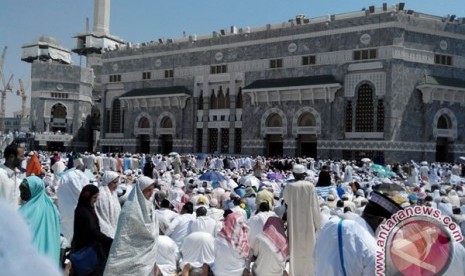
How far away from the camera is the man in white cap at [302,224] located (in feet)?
19.7

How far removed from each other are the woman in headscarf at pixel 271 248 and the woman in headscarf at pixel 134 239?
5.79 ft

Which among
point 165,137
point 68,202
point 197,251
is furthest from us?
point 165,137

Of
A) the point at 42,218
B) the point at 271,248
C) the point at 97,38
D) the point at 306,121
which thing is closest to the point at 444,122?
the point at 306,121

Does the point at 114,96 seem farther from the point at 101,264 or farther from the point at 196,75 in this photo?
the point at 101,264

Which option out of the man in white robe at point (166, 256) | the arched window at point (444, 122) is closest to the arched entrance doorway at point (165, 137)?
the arched window at point (444, 122)

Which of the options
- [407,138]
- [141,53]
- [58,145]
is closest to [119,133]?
[141,53]

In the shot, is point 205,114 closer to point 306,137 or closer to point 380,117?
point 306,137

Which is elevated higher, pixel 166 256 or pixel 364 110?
pixel 364 110

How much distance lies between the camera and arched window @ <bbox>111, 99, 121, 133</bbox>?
39.8 metres

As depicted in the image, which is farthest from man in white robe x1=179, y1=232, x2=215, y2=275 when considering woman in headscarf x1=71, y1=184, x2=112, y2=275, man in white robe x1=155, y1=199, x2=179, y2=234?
woman in headscarf x1=71, y1=184, x2=112, y2=275

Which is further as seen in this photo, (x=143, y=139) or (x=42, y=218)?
(x=143, y=139)

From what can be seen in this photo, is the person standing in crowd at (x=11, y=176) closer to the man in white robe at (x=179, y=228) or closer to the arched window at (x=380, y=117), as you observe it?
the man in white robe at (x=179, y=228)

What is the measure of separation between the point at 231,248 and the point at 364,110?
23420mm

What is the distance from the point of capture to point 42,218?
4203mm
